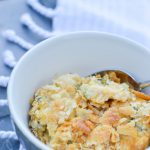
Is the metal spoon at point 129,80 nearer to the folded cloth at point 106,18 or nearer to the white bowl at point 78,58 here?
the white bowl at point 78,58

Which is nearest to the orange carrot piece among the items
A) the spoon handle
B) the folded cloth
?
the spoon handle

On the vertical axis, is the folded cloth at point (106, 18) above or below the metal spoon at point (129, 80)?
below

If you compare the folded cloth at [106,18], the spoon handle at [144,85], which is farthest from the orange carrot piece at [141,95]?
the folded cloth at [106,18]

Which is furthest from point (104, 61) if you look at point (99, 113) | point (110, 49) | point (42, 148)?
point (42, 148)

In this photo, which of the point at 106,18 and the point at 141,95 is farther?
the point at 106,18

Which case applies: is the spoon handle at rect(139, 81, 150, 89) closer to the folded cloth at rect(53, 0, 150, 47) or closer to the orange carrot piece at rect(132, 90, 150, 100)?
the orange carrot piece at rect(132, 90, 150, 100)

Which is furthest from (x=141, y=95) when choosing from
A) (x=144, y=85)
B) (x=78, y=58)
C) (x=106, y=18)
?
(x=106, y=18)

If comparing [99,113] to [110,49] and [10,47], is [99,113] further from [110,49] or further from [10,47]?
[10,47]

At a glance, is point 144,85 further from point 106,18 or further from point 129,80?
point 106,18
